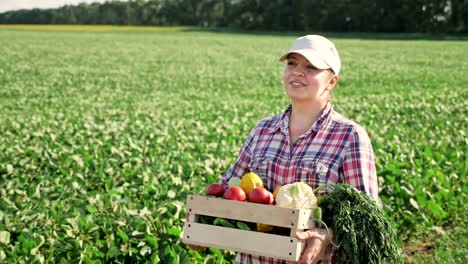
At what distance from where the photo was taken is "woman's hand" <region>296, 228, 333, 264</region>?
96.6 inches

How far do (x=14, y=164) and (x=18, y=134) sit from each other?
2.40m

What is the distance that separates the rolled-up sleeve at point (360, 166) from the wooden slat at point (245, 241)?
1.36 ft

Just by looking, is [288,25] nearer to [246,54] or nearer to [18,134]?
[246,54]

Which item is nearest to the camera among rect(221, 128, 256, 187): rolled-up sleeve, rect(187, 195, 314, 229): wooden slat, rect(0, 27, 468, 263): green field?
rect(187, 195, 314, 229): wooden slat

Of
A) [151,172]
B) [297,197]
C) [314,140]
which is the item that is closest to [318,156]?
[314,140]

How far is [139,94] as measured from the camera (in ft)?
66.5

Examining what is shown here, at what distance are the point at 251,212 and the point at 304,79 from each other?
640 mm

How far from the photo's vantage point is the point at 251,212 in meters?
2.49

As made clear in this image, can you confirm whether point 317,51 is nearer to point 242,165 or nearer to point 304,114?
point 304,114

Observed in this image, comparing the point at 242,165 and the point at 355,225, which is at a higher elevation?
the point at 242,165

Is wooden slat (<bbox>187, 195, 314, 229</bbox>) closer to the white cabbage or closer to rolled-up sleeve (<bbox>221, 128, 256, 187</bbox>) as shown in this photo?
the white cabbage

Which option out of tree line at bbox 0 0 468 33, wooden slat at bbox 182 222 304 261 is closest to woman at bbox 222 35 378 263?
wooden slat at bbox 182 222 304 261

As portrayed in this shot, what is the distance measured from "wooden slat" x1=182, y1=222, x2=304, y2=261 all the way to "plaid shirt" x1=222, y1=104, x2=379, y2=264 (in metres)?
0.34

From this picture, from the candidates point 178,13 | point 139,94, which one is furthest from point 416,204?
point 178,13
